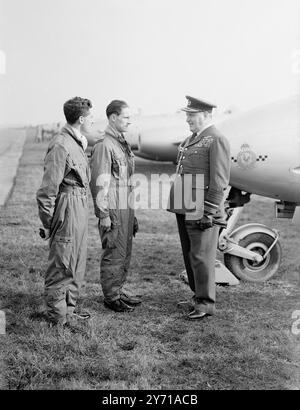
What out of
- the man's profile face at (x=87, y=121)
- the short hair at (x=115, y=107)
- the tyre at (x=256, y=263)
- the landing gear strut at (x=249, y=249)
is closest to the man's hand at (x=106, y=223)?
the man's profile face at (x=87, y=121)

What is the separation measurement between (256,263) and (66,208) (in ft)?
7.41

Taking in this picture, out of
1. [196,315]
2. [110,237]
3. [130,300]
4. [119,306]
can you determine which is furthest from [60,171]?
[196,315]

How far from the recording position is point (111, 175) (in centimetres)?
390

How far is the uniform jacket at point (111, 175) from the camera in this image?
379 centimetres

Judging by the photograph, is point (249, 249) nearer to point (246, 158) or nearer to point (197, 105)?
point (246, 158)

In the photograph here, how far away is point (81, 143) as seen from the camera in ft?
11.8

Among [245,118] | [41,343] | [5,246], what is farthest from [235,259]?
[5,246]

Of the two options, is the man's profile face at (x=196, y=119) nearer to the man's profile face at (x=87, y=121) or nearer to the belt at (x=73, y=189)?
the man's profile face at (x=87, y=121)

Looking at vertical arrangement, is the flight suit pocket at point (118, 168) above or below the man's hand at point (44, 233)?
above

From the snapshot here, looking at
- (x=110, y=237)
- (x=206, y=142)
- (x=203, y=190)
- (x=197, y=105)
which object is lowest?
(x=110, y=237)

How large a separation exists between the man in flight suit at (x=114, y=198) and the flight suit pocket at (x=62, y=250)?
1.30 feet

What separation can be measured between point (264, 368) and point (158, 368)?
0.66 metres

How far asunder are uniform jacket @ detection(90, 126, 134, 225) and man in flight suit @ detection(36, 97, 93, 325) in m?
0.15

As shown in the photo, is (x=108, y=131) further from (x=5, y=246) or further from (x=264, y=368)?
(x=5, y=246)
